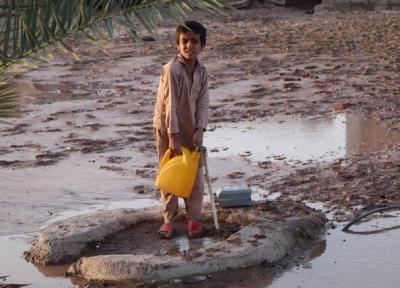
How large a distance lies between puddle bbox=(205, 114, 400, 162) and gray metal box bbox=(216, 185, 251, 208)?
2261 millimetres

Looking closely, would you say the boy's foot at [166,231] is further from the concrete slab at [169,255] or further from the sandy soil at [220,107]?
the sandy soil at [220,107]

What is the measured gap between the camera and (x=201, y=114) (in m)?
6.62

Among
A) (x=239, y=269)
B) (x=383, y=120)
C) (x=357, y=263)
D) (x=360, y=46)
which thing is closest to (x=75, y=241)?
(x=239, y=269)

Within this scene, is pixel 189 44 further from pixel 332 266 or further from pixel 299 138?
pixel 299 138

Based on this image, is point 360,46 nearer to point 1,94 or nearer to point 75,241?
point 75,241

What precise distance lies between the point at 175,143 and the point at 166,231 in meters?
0.60

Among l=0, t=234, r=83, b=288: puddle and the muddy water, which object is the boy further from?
l=0, t=234, r=83, b=288: puddle

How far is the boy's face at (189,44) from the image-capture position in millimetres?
6395

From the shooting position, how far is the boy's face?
6.39 m

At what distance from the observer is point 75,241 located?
6.52 meters

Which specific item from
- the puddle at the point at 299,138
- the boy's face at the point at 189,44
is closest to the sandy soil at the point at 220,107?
the puddle at the point at 299,138

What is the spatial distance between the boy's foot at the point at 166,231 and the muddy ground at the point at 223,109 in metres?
1.17

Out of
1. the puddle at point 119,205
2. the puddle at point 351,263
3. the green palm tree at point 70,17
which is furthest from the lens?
the puddle at point 119,205

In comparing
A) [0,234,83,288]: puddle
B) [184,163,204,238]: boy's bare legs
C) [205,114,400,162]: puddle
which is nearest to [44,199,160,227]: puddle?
[0,234,83,288]: puddle
